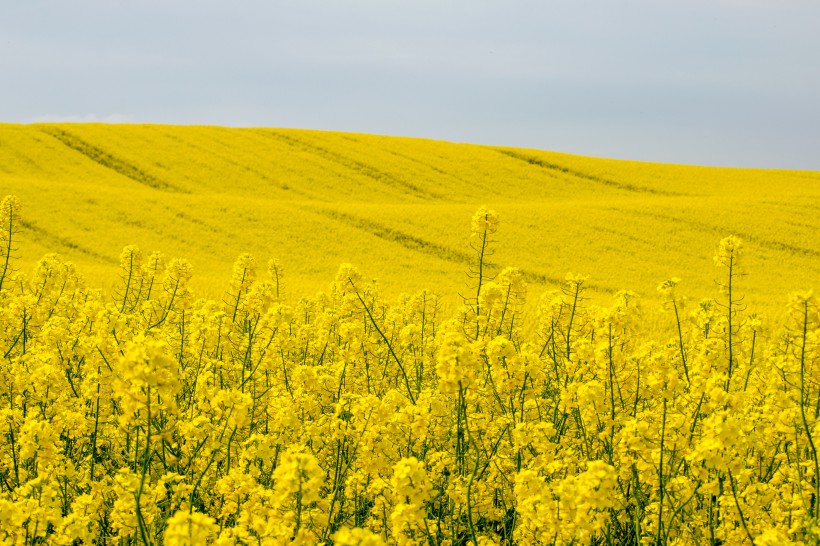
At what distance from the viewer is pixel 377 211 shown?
65.9ft

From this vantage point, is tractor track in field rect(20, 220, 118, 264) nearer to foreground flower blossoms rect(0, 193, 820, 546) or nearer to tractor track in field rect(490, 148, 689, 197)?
foreground flower blossoms rect(0, 193, 820, 546)

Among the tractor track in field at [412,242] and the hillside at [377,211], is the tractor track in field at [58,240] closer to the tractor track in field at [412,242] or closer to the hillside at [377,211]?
the hillside at [377,211]

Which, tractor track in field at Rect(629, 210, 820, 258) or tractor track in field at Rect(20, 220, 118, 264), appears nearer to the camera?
tractor track in field at Rect(20, 220, 118, 264)

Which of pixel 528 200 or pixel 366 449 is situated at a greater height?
pixel 528 200

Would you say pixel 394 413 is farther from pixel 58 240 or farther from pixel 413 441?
pixel 58 240

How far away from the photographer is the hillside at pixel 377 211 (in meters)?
16.6

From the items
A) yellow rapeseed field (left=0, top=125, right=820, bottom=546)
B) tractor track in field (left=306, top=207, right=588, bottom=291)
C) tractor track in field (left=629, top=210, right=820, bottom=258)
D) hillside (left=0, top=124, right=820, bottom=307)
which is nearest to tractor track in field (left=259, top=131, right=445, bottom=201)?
hillside (left=0, top=124, right=820, bottom=307)

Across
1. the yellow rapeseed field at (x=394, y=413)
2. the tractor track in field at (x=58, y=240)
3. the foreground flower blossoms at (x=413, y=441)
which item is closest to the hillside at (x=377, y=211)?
the tractor track in field at (x=58, y=240)

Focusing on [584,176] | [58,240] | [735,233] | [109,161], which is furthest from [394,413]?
[584,176]

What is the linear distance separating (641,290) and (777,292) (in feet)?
11.0

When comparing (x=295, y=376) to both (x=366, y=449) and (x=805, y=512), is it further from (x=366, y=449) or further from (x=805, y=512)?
(x=805, y=512)

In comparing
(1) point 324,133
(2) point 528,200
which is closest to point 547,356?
(2) point 528,200

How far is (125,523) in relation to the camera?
3182mm

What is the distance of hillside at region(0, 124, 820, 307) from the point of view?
1664 cm
